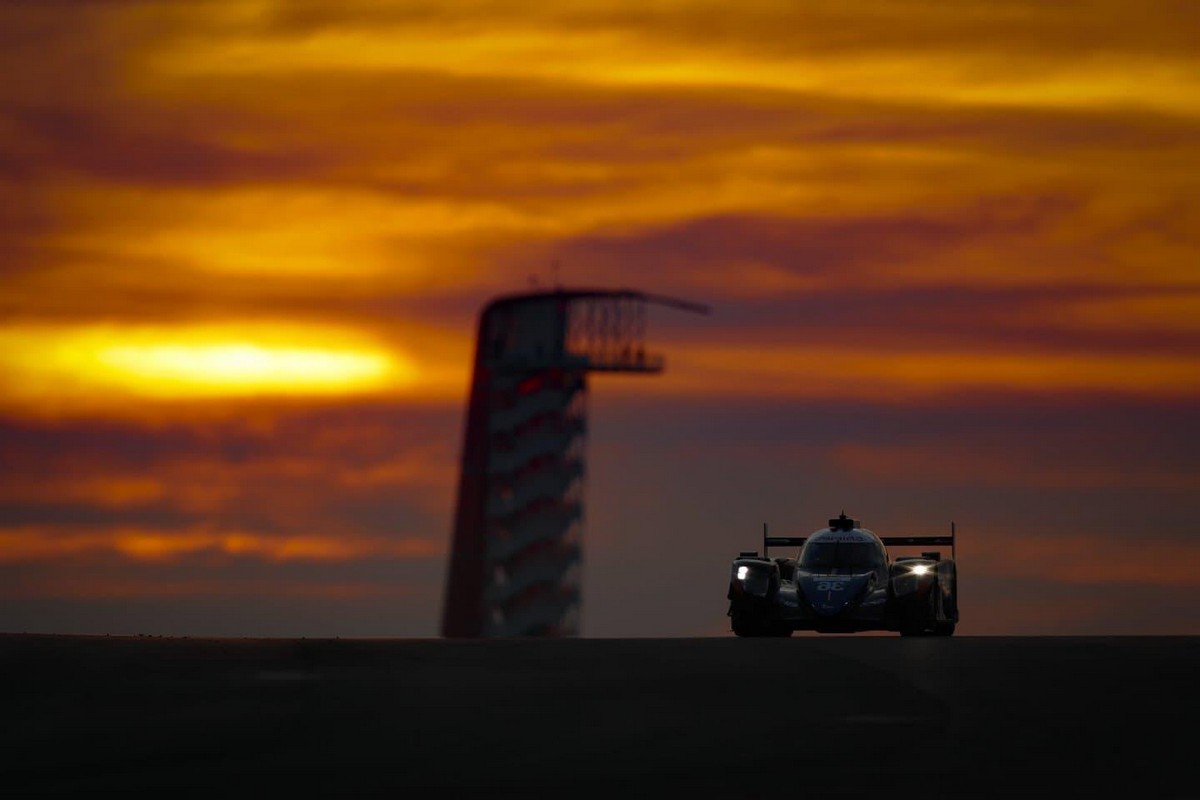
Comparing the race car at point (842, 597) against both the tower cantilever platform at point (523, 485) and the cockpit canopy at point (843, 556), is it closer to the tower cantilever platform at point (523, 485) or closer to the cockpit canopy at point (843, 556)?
the cockpit canopy at point (843, 556)

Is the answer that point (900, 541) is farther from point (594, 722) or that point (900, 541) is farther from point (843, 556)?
point (594, 722)

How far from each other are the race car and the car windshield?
0.02m

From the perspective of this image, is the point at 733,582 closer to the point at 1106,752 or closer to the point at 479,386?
the point at 1106,752

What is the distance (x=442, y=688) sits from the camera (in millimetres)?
26969

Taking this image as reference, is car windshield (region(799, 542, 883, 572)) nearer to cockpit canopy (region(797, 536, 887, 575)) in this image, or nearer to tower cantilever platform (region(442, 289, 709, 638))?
cockpit canopy (region(797, 536, 887, 575))

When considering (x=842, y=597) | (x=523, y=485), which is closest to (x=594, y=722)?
(x=842, y=597)

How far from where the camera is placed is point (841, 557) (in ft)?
150

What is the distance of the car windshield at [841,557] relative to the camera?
4550 centimetres

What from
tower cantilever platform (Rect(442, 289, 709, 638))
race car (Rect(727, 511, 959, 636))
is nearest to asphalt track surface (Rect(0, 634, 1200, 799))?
race car (Rect(727, 511, 959, 636))

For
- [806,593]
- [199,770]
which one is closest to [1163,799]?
[199,770]

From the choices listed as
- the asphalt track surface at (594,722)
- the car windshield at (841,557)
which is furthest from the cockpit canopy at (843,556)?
the asphalt track surface at (594,722)

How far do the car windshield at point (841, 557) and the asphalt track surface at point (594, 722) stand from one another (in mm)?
10280

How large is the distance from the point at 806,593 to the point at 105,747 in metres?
25.7

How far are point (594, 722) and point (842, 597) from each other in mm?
21983
